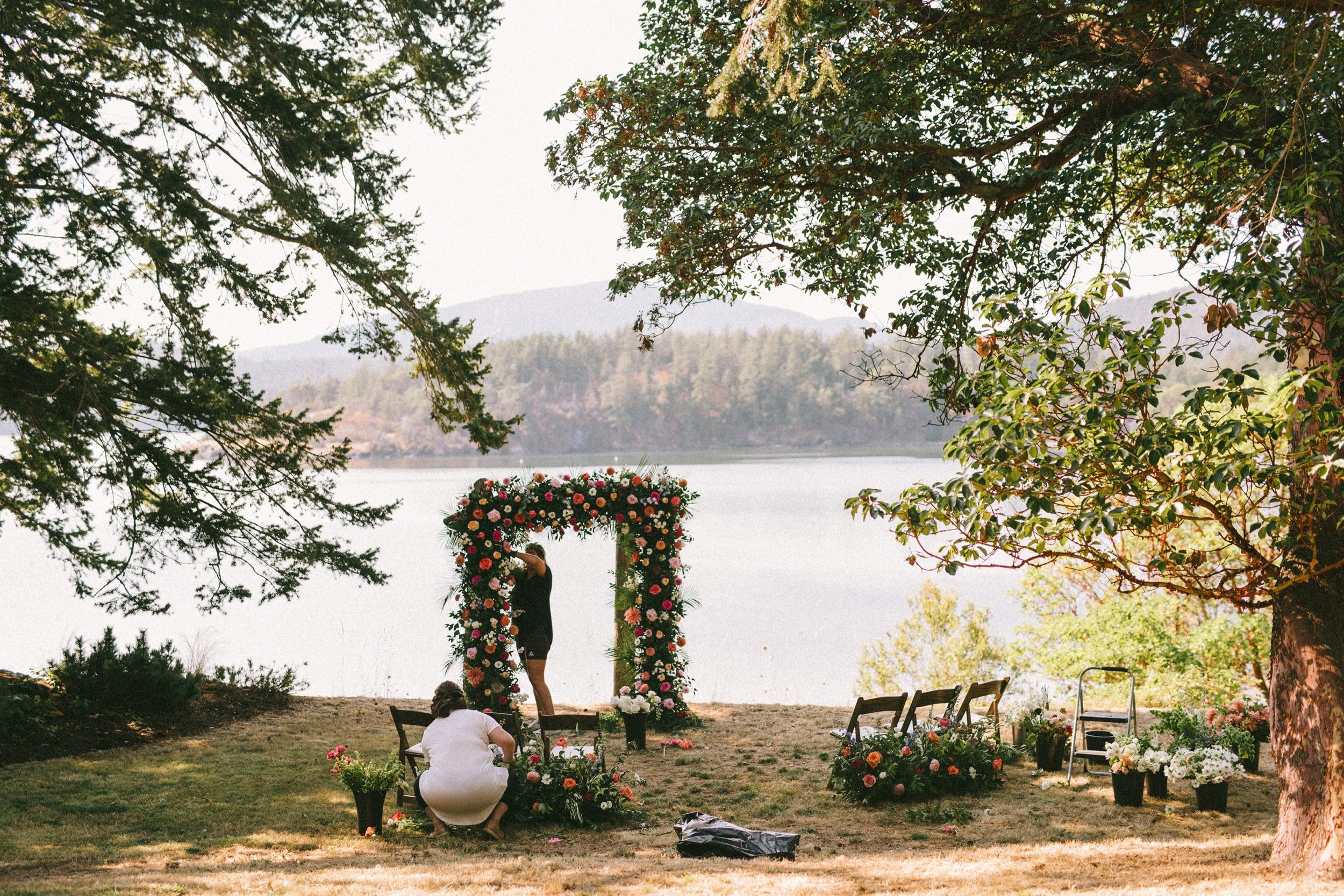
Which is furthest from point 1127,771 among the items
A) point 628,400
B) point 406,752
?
point 628,400

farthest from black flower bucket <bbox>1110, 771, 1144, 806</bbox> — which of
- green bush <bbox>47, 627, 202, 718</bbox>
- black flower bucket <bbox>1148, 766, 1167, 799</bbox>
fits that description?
green bush <bbox>47, 627, 202, 718</bbox>

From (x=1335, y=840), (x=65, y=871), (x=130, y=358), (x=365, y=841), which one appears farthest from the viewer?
(x=130, y=358)

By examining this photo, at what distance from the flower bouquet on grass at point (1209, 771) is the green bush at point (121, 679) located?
941cm

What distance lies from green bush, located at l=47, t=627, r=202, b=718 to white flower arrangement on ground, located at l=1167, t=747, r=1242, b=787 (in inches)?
370

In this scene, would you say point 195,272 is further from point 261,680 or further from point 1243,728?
point 1243,728

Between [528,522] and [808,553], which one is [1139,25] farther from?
[808,553]

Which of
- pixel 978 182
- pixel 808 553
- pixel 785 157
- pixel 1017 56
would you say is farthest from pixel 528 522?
pixel 808 553

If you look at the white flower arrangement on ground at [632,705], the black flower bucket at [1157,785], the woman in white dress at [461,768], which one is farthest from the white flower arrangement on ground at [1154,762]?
the woman in white dress at [461,768]

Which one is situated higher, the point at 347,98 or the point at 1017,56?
the point at 347,98

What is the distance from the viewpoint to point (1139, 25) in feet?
20.7

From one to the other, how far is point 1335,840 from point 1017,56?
515cm

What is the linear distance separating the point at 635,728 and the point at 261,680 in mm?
5481

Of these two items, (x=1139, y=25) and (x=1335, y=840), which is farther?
(x=1139, y=25)

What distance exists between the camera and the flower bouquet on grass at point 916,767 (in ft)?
23.3
